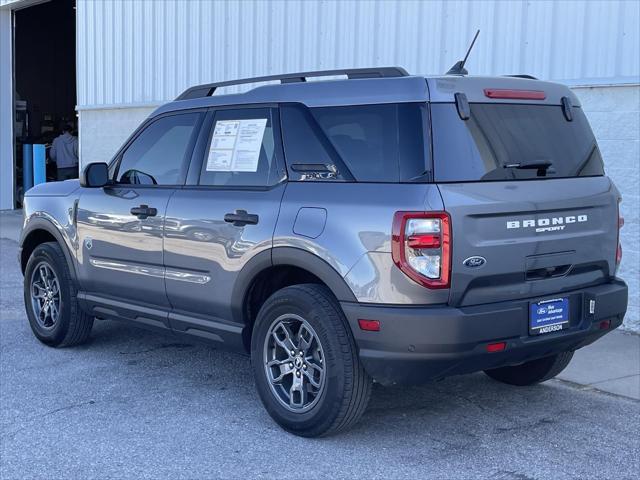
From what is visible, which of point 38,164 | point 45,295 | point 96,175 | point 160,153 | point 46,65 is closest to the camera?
point 160,153

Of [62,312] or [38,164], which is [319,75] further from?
[38,164]

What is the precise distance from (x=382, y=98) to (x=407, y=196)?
62 cm

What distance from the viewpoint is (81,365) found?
643cm

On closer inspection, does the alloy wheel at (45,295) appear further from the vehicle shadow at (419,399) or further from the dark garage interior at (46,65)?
the dark garage interior at (46,65)

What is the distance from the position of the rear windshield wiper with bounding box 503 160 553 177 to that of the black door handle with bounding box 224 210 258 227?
1453 mm

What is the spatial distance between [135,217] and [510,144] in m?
2.57

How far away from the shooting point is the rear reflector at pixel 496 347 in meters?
4.42

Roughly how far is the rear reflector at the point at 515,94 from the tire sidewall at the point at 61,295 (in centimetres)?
356

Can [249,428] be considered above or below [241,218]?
below

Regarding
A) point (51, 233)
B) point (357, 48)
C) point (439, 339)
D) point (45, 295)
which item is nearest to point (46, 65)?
point (357, 48)

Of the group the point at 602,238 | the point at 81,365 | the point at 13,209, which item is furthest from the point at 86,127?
the point at 602,238

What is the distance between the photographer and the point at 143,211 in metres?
5.79

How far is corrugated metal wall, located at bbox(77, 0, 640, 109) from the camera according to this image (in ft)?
25.4

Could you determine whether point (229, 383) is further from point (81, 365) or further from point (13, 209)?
point (13, 209)
